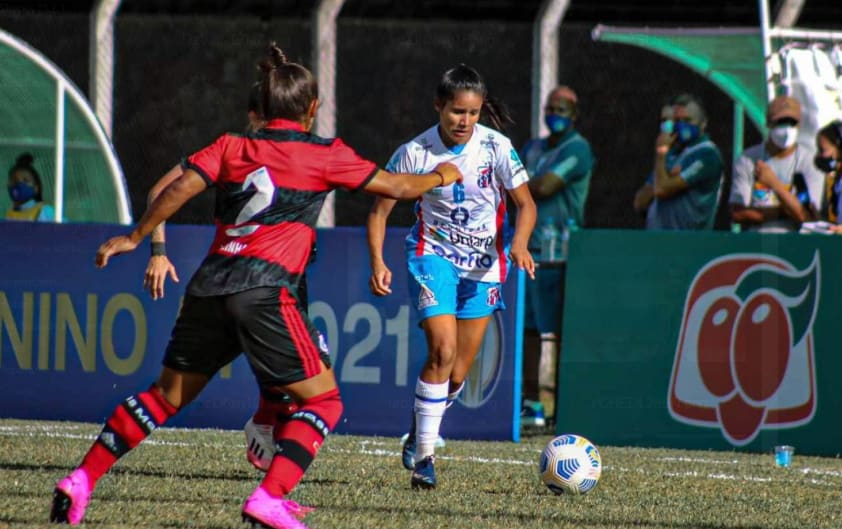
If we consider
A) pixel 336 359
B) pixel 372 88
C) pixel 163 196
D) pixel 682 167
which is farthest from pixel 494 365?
pixel 372 88

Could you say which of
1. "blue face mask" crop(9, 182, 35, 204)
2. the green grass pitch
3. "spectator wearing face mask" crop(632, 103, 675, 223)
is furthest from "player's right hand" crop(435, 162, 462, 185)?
"blue face mask" crop(9, 182, 35, 204)

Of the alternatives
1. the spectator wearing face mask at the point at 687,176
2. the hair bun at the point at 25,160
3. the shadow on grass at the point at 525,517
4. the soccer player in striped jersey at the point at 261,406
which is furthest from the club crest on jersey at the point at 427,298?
the hair bun at the point at 25,160

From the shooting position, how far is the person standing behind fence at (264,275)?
18.9ft

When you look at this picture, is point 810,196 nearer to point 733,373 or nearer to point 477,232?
point 733,373

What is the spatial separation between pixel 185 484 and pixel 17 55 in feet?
22.5

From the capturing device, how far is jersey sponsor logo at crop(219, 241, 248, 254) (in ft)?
19.1

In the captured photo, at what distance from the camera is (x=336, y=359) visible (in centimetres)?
1042

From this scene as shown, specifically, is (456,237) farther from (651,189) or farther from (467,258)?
(651,189)

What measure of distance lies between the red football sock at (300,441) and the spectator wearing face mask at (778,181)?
5.98 meters

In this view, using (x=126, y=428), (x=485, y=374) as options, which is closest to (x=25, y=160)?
(x=485, y=374)

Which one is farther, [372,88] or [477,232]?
[372,88]

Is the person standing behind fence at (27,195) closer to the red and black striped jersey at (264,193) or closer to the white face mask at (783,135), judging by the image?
the white face mask at (783,135)

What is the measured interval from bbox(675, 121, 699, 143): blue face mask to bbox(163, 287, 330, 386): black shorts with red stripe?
261 inches

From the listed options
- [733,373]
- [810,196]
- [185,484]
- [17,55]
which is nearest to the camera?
[185,484]
